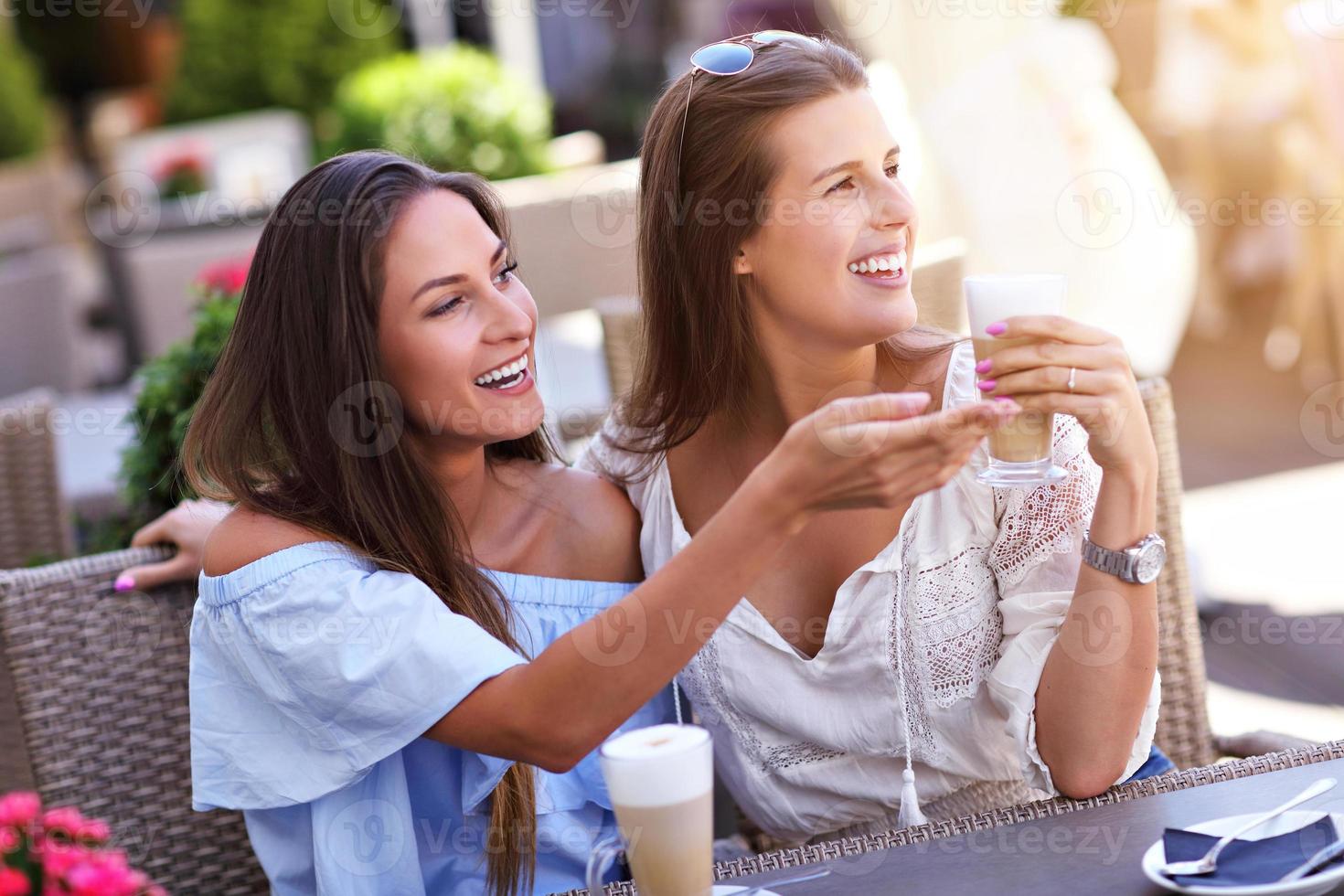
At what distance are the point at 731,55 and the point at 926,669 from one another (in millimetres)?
752

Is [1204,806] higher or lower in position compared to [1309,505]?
higher

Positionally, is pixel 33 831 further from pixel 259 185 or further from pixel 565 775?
pixel 259 185

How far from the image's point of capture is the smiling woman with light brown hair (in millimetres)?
1436

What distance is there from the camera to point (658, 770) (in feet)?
3.40

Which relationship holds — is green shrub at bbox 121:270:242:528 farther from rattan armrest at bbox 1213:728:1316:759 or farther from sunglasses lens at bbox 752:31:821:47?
rattan armrest at bbox 1213:728:1316:759

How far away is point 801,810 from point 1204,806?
555 mm

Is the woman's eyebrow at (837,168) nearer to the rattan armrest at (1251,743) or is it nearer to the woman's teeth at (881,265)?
the woman's teeth at (881,265)

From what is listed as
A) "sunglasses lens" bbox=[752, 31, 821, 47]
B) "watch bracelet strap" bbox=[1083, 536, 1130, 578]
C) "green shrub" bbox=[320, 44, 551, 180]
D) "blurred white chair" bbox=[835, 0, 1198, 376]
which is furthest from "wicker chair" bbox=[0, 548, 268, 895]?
"green shrub" bbox=[320, 44, 551, 180]

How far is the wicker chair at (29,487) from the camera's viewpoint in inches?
104

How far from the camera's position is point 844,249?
60.9 inches

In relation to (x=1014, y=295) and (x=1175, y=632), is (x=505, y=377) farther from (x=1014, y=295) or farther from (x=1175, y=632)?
(x=1175, y=632)

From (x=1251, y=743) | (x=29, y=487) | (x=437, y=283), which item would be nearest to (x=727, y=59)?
(x=437, y=283)

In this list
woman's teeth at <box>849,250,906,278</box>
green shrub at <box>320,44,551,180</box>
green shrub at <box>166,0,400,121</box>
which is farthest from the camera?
green shrub at <box>166,0,400,121</box>

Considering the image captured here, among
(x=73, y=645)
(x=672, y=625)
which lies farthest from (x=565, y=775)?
(x=73, y=645)
